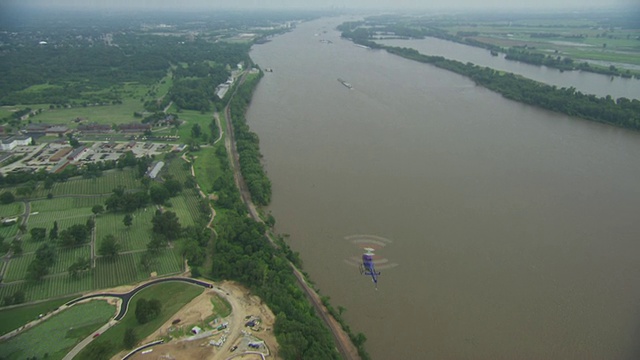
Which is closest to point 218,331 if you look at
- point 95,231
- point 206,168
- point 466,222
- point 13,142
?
point 95,231

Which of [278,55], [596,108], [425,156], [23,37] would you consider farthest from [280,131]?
[23,37]

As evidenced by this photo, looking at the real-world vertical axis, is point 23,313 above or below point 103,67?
above

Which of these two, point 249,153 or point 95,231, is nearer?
point 95,231

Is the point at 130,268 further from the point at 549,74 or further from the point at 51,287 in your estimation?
the point at 549,74

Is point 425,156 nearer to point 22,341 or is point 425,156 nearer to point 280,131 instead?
point 280,131

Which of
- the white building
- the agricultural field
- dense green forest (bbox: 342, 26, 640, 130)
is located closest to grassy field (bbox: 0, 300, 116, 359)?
the white building

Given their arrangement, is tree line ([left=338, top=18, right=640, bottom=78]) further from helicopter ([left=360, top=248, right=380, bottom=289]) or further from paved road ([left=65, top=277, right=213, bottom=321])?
paved road ([left=65, top=277, right=213, bottom=321])

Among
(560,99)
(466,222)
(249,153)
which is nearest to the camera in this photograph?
(466,222)
